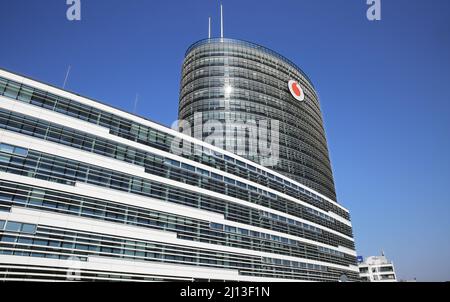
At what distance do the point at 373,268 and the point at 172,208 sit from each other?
12629 centimetres

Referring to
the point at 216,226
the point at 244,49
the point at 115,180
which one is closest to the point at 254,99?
the point at 244,49

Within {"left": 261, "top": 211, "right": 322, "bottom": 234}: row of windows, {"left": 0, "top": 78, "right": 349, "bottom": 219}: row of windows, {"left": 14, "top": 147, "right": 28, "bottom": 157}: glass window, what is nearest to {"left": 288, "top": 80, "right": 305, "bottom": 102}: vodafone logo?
{"left": 261, "top": 211, "right": 322, "bottom": 234}: row of windows

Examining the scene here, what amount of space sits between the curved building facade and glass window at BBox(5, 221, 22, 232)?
195 ft

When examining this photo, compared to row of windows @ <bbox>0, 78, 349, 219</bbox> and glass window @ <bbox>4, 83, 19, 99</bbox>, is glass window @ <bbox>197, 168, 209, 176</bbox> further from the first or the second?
glass window @ <bbox>4, 83, 19, 99</bbox>

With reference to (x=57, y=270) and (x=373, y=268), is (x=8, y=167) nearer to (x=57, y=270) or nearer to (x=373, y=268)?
(x=57, y=270)

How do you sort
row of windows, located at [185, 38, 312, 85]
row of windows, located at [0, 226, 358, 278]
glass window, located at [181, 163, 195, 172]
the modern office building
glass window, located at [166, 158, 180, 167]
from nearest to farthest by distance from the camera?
row of windows, located at [0, 226, 358, 278] < the modern office building < glass window, located at [166, 158, 180, 167] < glass window, located at [181, 163, 195, 172] < row of windows, located at [185, 38, 312, 85]

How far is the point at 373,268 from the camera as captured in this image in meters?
130

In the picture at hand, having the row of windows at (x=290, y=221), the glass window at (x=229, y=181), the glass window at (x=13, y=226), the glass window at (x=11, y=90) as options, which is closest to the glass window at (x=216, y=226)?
the glass window at (x=229, y=181)

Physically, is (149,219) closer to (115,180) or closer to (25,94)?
(115,180)

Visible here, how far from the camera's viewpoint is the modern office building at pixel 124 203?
29.5m

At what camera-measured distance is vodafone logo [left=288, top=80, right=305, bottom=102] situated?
103 m

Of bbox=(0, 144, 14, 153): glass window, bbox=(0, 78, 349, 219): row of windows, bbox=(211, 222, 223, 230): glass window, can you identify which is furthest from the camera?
bbox=(211, 222, 223, 230): glass window
